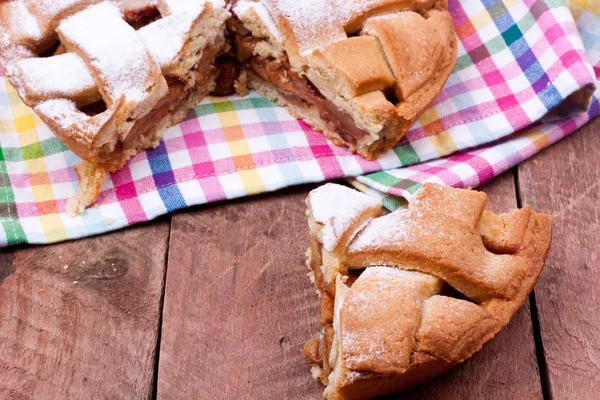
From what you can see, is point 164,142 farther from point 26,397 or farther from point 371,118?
point 26,397

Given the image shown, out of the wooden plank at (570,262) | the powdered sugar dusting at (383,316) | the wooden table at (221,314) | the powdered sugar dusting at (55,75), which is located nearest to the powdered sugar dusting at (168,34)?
the powdered sugar dusting at (55,75)

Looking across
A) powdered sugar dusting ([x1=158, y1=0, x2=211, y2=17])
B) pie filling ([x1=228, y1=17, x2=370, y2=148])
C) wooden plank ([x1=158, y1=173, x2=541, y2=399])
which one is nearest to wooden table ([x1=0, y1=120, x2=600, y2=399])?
wooden plank ([x1=158, y1=173, x2=541, y2=399])

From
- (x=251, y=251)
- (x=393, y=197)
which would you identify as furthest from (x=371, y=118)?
(x=251, y=251)

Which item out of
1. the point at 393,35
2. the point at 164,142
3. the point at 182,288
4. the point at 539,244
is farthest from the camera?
the point at 164,142

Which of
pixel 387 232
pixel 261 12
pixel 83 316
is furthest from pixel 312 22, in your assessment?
pixel 83 316

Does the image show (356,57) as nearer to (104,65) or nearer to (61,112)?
(104,65)

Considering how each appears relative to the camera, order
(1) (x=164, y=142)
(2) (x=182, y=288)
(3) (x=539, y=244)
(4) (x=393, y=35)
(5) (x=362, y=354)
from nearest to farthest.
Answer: (5) (x=362, y=354), (3) (x=539, y=244), (2) (x=182, y=288), (4) (x=393, y=35), (1) (x=164, y=142)

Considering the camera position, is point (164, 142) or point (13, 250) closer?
point (13, 250)
